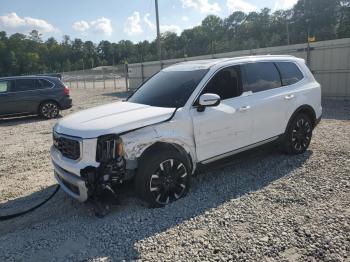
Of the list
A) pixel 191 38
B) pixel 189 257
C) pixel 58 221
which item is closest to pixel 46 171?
pixel 58 221

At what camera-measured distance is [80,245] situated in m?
3.94

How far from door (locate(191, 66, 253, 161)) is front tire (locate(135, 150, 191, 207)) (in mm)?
399

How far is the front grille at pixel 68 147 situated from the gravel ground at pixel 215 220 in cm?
76

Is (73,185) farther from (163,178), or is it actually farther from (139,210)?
(163,178)

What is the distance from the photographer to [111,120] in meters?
4.57

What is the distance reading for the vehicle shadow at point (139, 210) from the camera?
4.00 m

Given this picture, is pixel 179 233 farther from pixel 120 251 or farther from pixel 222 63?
pixel 222 63

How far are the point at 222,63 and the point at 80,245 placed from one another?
3.23 metres

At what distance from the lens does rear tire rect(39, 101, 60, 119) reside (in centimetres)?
1390

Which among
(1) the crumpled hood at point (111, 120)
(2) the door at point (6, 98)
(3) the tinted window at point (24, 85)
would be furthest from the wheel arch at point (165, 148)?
(3) the tinted window at point (24, 85)

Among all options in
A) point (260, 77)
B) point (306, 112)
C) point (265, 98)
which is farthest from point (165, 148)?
point (306, 112)

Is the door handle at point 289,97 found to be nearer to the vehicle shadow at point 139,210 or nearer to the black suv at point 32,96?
the vehicle shadow at point 139,210

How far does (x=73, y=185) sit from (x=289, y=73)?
4.20m

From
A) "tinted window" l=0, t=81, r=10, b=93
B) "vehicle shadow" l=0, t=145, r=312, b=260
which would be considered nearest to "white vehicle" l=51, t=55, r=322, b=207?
"vehicle shadow" l=0, t=145, r=312, b=260
